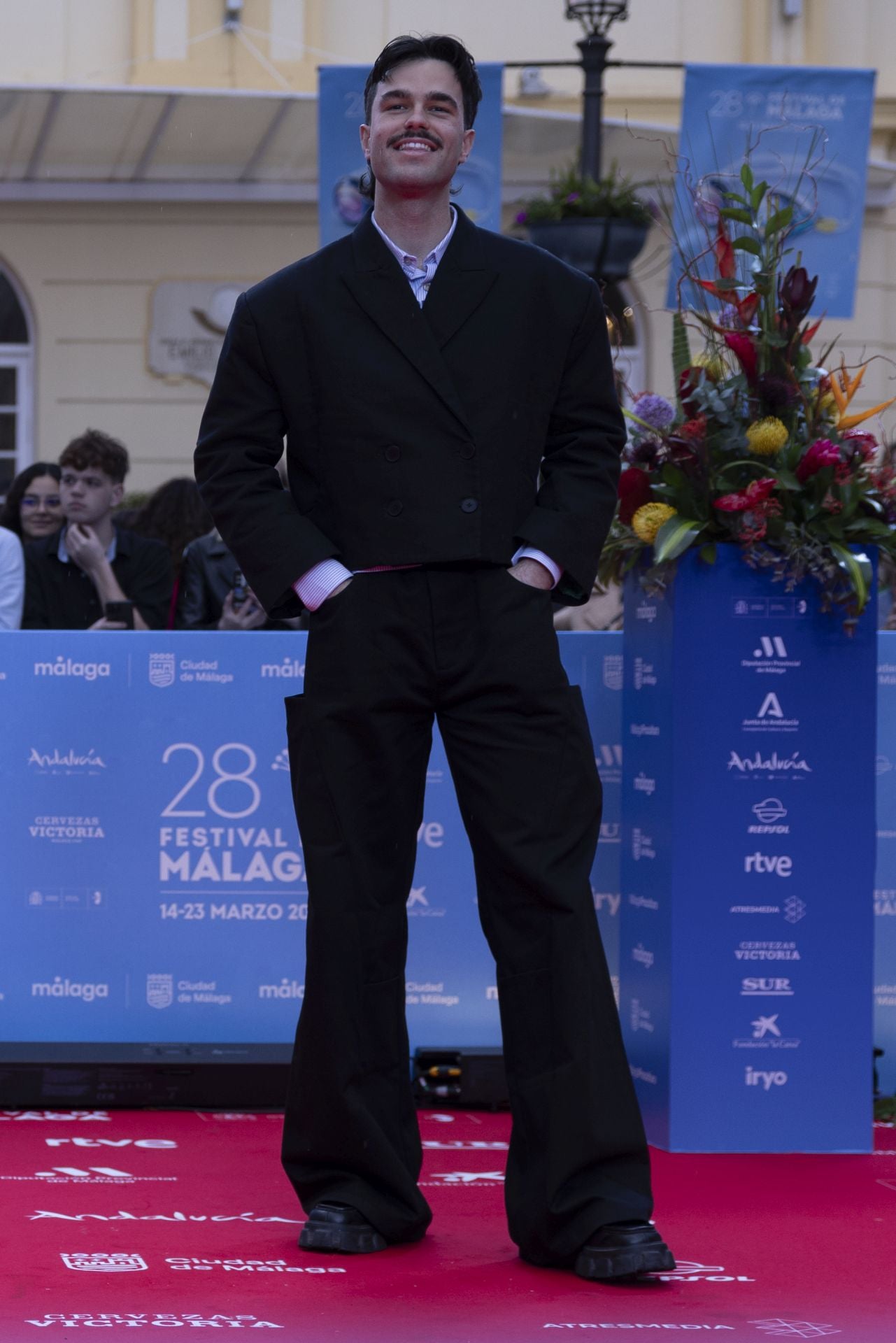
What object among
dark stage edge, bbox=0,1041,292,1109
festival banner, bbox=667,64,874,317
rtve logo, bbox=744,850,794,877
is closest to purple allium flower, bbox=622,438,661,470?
rtve logo, bbox=744,850,794,877

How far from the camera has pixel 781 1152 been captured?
4.19 metres

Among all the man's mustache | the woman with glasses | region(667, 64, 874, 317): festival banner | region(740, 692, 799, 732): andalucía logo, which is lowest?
region(740, 692, 799, 732): andalucía logo

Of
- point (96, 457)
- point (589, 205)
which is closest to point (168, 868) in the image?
point (96, 457)

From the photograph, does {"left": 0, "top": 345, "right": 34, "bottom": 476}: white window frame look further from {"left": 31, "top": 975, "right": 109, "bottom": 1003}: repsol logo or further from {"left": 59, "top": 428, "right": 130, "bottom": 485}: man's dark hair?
{"left": 31, "top": 975, "right": 109, "bottom": 1003}: repsol logo

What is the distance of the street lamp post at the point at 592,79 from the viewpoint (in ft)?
30.7

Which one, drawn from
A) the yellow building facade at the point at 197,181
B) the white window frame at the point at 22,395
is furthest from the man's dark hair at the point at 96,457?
the white window frame at the point at 22,395

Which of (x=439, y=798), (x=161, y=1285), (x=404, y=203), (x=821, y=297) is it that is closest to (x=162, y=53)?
(x=821, y=297)

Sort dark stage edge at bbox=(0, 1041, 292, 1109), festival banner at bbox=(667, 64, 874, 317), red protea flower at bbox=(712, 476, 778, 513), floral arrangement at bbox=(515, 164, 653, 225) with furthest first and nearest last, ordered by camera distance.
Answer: festival banner at bbox=(667, 64, 874, 317)
floral arrangement at bbox=(515, 164, 653, 225)
dark stage edge at bbox=(0, 1041, 292, 1109)
red protea flower at bbox=(712, 476, 778, 513)

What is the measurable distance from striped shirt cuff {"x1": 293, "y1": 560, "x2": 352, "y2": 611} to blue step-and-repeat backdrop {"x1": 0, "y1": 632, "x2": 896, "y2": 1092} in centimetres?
157

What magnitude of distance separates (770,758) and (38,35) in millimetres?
11108

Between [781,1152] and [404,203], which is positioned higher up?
[404,203]

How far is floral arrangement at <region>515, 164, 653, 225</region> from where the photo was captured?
9.50 m

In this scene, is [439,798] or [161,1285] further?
[439,798]

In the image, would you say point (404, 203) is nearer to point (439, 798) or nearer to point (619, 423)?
point (619, 423)
